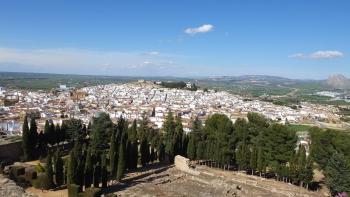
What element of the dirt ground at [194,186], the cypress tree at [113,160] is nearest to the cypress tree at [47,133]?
the cypress tree at [113,160]

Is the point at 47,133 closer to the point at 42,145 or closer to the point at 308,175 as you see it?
the point at 42,145

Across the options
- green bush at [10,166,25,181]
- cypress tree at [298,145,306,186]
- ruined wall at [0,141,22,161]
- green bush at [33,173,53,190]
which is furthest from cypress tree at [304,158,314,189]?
ruined wall at [0,141,22,161]

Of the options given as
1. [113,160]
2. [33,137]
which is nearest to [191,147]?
[113,160]

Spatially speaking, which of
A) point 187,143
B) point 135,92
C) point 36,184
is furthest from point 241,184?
point 135,92

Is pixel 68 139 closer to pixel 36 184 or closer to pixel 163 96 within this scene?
pixel 36 184

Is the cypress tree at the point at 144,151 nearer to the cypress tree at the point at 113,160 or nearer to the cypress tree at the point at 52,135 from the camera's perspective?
the cypress tree at the point at 113,160
